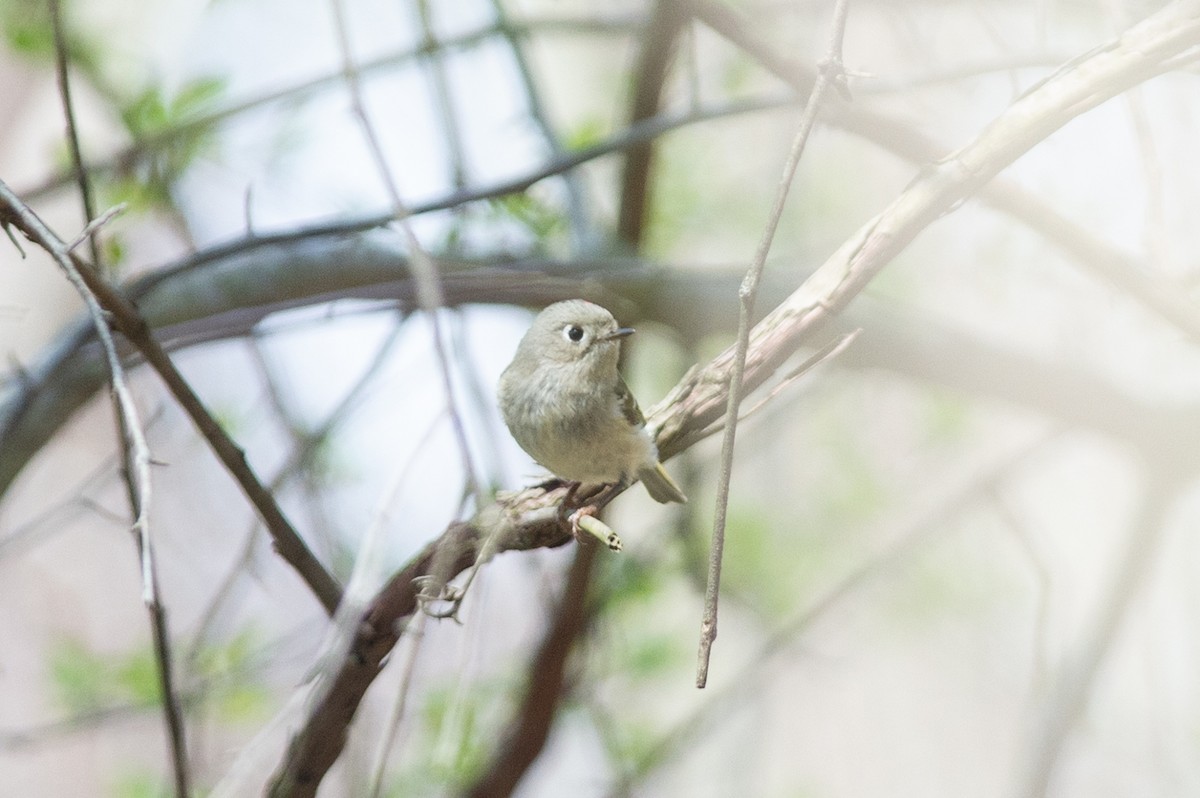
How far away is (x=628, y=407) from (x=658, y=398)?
66.0 inches

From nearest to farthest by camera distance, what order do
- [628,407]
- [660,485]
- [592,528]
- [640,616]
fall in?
[592,528] → [628,407] → [660,485] → [640,616]

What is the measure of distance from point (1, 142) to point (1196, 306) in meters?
4.09

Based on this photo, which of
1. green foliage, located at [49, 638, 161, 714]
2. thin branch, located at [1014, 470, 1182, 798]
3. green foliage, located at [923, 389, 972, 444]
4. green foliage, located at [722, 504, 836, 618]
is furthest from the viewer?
green foliage, located at [923, 389, 972, 444]

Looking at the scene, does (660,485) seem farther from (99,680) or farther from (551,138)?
(99,680)

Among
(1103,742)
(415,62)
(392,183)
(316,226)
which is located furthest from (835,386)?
(392,183)

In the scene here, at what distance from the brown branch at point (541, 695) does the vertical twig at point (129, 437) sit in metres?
1.30

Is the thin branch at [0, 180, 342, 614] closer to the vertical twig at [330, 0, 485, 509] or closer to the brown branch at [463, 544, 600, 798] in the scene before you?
the vertical twig at [330, 0, 485, 509]

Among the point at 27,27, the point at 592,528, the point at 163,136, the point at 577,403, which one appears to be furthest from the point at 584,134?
the point at 592,528

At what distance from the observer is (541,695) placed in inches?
117

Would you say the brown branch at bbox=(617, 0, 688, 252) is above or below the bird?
above

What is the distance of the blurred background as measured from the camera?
7.34ft

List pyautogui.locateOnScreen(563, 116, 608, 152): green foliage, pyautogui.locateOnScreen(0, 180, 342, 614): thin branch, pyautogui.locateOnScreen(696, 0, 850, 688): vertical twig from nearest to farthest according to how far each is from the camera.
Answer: pyautogui.locateOnScreen(696, 0, 850, 688): vertical twig < pyautogui.locateOnScreen(0, 180, 342, 614): thin branch < pyautogui.locateOnScreen(563, 116, 608, 152): green foliage

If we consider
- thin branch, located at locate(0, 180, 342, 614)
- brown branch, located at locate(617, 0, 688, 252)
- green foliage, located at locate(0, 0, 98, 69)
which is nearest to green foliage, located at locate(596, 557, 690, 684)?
brown branch, located at locate(617, 0, 688, 252)

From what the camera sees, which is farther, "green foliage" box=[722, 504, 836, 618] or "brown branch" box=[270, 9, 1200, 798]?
"green foliage" box=[722, 504, 836, 618]
